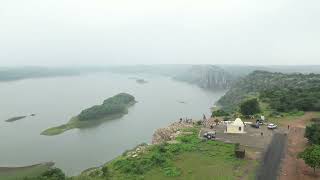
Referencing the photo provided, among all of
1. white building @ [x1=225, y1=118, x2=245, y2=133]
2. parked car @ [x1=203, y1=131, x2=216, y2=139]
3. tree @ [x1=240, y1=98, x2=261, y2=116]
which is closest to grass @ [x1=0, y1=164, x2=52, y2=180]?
parked car @ [x1=203, y1=131, x2=216, y2=139]

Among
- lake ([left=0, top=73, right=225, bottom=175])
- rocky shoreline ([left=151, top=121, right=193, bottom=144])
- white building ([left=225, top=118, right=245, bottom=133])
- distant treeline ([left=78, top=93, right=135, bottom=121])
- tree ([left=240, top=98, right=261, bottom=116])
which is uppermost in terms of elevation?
tree ([left=240, top=98, right=261, bottom=116])

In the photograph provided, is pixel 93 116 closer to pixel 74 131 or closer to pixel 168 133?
pixel 74 131

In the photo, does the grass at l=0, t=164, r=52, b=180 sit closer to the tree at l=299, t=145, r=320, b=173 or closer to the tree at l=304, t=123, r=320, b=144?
the tree at l=299, t=145, r=320, b=173

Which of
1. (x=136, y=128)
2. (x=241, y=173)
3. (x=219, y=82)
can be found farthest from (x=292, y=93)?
(x=219, y=82)

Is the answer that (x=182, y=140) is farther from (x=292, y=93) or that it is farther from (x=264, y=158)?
(x=292, y=93)

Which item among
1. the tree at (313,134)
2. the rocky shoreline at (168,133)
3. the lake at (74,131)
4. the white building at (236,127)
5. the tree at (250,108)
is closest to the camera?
the tree at (313,134)

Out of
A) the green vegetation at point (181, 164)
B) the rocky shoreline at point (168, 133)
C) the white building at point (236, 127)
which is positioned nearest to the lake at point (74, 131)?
the rocky shoreline at point (168, 133)

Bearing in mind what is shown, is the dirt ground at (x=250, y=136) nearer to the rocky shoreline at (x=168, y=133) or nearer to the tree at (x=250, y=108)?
the rocky shoreline at (x=168, y=133)

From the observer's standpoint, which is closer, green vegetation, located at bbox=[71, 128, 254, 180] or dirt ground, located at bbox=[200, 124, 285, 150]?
green vegetation, located at bbox=[71, 128, 254, 180]
